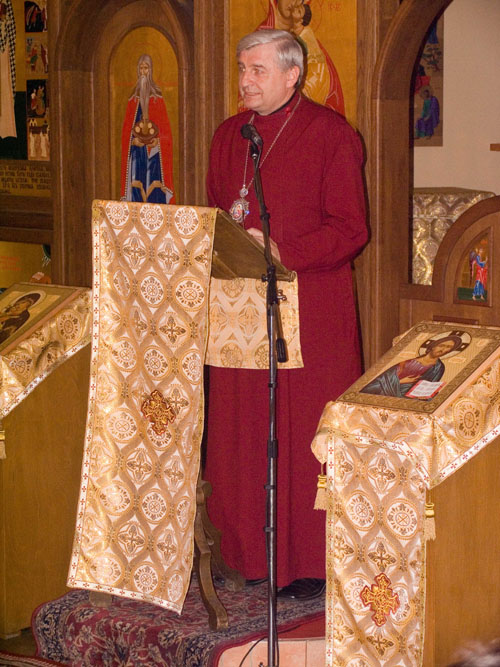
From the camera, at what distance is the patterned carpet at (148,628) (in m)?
4.01

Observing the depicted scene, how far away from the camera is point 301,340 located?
4.40 metres

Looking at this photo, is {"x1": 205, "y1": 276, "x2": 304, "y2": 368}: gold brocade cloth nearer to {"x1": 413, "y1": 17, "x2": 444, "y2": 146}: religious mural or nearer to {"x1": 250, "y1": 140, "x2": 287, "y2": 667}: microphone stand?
{"x1": 250, "y1": 140, "x2": 287, "y2": 667}: microphone stand

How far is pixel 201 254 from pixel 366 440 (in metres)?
0.80

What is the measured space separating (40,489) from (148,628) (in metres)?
0.84

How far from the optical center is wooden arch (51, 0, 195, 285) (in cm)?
623

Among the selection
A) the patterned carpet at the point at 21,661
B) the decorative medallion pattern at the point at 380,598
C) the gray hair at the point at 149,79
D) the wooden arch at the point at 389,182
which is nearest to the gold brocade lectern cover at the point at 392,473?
the decorative medallion pattern at the point at 380,598

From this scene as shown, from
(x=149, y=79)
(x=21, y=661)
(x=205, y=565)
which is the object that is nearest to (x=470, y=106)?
(x=149, y=79)

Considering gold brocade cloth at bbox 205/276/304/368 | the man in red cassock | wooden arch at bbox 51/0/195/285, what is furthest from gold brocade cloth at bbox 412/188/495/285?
wooden arch at bbox 51/0/195/285

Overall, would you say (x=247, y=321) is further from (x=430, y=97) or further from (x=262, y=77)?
(x=430, y=97)

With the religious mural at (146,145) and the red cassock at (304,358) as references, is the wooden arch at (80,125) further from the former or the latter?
the red cassock at (304,358)

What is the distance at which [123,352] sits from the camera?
401 centimetres

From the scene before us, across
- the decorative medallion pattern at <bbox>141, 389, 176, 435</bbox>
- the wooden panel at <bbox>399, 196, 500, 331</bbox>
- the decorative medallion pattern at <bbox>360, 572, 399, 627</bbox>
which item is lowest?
the decorative medallion pattern at <bbox>360, 572, 399, 627</bbox>

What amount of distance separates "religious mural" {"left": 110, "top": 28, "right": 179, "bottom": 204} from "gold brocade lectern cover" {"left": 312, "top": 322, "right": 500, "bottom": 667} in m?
2.44

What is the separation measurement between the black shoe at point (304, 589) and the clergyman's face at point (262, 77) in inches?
70.2
